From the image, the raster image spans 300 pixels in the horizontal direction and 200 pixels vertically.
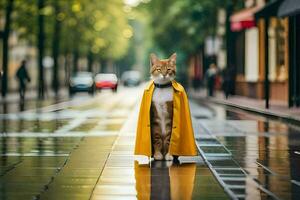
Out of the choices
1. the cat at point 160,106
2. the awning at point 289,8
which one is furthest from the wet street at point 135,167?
the awning at point 289,8

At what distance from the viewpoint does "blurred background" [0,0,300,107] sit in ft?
112

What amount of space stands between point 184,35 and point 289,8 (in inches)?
1685

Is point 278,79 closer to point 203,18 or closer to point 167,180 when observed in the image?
point 203,18

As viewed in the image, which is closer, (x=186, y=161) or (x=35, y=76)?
(x=186, y=161)

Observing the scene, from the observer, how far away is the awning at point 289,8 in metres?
25.6

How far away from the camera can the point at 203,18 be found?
57.6 m

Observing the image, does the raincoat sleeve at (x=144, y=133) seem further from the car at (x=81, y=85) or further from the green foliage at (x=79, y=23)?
the car at (x=81, y=85)

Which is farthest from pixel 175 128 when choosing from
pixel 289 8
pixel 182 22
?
pixel 182 22

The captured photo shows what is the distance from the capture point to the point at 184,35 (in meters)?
69.4

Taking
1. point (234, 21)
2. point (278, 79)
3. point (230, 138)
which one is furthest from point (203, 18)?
point (230, 138)

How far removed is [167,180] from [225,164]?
2.10m

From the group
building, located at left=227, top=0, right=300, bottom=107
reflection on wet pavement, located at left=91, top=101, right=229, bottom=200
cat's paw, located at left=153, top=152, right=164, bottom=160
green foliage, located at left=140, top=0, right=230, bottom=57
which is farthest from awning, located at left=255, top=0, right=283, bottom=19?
cat's paw, located at left=153, top=152, right=164, bottom=160

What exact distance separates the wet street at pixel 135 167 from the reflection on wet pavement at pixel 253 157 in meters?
0.01

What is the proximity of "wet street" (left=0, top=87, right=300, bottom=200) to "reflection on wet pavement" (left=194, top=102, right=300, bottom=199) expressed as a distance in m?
0.01
